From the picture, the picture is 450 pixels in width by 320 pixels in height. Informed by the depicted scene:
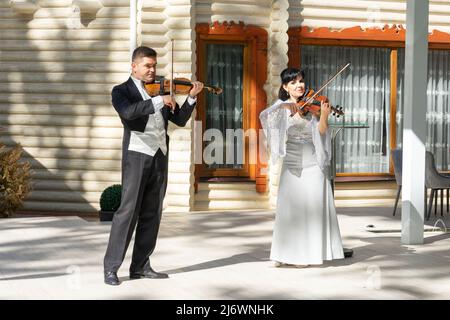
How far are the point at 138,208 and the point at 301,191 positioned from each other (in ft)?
5.50

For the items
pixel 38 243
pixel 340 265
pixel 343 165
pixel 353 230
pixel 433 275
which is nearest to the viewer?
pixel 433 275

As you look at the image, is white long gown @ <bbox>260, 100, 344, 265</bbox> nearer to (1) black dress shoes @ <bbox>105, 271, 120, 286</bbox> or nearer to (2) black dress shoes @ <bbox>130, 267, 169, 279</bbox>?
(2) black dress shoes @ <bbox>130, 267, 169, 279</bbox>

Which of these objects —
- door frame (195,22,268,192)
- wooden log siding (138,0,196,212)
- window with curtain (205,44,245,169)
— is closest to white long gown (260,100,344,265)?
wooden log siding (138,0,196,212)

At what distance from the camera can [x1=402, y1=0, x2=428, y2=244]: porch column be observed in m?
9.56

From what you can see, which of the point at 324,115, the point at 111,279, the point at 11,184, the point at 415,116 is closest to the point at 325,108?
the point at 324,115

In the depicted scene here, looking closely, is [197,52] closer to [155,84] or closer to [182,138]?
[182,138]

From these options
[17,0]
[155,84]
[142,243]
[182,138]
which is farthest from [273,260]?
[17,0]

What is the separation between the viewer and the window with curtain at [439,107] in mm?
15703

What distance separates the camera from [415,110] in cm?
956

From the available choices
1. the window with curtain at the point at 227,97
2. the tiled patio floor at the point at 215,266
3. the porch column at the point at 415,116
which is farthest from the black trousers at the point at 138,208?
the window with curtain at the point at 227,97

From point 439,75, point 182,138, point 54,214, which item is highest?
point 439,75

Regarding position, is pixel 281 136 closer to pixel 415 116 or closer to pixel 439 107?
pixel 415 116

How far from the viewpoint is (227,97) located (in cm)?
1454

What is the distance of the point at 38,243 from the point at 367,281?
3742 mm
